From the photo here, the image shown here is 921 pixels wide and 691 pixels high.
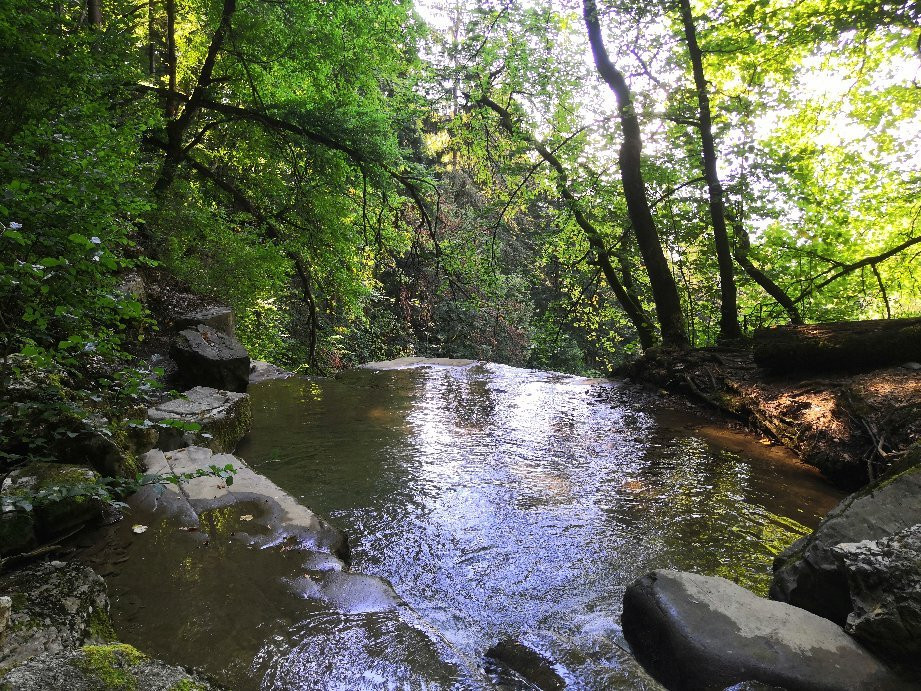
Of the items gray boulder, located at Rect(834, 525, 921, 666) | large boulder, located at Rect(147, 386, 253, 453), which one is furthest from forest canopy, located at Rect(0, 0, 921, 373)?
gray boulder, located at Rect(834, 525, 921, 666)

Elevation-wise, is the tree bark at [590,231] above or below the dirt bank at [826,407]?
above

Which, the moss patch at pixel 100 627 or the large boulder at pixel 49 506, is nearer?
the moss patch at pixel 100 627

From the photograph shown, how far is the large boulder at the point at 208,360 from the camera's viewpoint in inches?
279

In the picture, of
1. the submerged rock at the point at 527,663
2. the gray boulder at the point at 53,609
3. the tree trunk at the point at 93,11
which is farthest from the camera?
the tree trunk at the point at 93,11

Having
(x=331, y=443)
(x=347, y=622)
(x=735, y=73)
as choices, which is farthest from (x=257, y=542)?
(x=735, y=73)

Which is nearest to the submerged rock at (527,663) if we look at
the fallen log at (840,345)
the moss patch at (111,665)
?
the moss patch at (111,665)

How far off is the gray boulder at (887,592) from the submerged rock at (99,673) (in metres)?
2.76

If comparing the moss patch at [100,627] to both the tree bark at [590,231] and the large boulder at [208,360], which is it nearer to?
the large boulder at [208,360]

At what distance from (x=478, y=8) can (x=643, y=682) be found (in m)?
10.5

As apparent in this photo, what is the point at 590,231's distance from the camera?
37.5 ft

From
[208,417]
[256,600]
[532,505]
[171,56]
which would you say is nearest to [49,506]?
[256,600]

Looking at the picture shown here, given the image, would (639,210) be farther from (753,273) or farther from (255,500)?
(255,500)

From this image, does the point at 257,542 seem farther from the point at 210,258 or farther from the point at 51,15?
the point at 210,258

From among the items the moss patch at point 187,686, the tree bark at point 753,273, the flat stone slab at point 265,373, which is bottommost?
the flat stone slab at point 265,373
